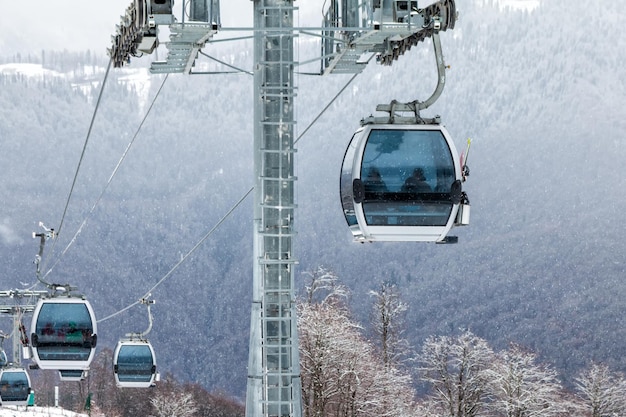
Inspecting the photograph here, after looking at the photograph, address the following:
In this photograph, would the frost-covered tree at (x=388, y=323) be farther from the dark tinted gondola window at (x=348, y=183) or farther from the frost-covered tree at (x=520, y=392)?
the dark tinted gondola window at (x=348, y=183)

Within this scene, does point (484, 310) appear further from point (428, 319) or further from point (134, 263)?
point (134, 263)

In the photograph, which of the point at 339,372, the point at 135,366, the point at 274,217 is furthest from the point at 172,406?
the point at 274,217

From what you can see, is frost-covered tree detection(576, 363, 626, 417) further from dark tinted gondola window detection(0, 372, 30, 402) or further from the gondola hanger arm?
the gondola hanger arm

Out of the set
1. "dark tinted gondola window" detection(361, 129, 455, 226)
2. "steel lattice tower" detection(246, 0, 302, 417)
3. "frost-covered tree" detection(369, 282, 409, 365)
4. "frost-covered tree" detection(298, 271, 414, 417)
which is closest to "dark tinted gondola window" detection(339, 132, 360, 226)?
"dark tinted gondola window" detection(361, 129, 455, 226)

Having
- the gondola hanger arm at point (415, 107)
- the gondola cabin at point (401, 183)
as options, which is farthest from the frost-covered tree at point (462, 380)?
the gondola hanger arm at point (415, 107)

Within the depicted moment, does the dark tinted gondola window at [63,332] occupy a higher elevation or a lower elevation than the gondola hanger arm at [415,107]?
lower
